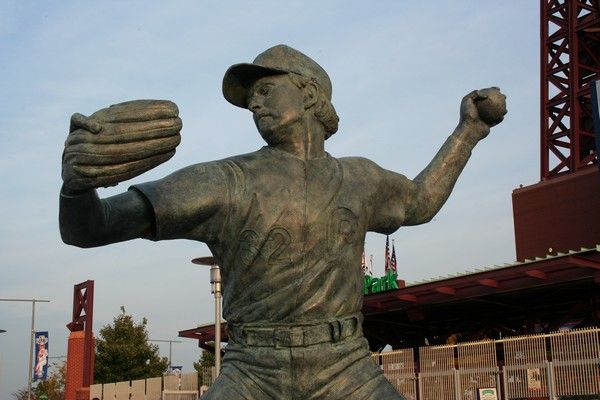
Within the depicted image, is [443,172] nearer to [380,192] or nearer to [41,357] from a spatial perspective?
[380,192]

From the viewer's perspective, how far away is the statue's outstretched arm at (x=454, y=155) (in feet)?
12.6

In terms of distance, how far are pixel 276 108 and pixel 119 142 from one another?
890mm

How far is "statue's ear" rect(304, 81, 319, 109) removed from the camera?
3.56 metres

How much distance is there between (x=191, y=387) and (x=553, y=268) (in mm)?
8836

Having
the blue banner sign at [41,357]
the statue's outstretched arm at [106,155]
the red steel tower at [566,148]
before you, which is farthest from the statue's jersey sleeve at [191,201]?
the blue banner sign at [41,357]

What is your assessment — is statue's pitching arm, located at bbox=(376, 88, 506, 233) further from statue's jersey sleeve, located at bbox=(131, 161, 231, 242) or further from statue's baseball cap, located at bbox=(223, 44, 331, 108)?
statue's jersey sleeve, located at bbox=(131, 161, 231, 242)

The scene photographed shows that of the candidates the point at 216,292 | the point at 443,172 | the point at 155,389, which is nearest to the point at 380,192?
the point at 443,172

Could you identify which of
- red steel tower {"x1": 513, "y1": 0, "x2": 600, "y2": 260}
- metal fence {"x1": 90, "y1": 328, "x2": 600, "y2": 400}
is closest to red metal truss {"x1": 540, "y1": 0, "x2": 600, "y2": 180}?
red steel tower {"x1": 513, "y1": 0, "x2": 600, "y2": 260}

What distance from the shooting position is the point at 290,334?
10.4ft

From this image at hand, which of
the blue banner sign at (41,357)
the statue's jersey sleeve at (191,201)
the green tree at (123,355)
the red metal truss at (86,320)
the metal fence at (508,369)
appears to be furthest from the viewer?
the blue banner sign at (41,357)

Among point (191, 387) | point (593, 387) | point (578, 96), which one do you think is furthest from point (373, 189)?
point (578, 96)

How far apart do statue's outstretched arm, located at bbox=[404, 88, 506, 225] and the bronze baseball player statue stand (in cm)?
33

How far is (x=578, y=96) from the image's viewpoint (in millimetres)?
28953

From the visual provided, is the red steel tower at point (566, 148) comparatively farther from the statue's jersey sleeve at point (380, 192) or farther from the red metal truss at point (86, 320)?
the statue's jersey sleeve at point (380, 192)
